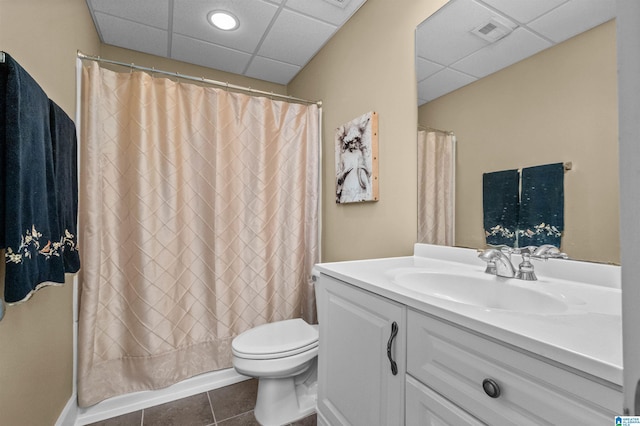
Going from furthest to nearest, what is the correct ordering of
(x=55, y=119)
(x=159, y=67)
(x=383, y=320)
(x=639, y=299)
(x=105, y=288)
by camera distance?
1. (x=159, y=67)
2. (x=105, y=288)
3. (x=55, y=119)
4. (x=383, y=320)
5. (x=639, y=299)

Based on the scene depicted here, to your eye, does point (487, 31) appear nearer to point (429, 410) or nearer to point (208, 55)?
point (429, 410)

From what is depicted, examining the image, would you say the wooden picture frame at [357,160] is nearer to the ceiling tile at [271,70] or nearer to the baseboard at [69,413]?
the ceiling tile at [271,70]

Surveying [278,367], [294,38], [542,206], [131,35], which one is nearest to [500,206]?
[542,206]

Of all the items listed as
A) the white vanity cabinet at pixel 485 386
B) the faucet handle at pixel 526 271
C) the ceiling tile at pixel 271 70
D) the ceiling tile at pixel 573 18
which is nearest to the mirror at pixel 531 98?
the ceiling tile at pixel 573 18

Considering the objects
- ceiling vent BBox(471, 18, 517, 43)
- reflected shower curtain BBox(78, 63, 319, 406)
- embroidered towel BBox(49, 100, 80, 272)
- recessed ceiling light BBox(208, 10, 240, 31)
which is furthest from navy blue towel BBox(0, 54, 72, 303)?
ceiling vent BBox(471, 18, 517, 43)

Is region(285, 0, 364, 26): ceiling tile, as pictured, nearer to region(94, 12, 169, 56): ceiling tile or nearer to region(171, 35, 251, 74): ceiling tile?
region(171, 35, 251, 74): ceiling tile

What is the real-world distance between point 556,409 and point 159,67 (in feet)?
9.40

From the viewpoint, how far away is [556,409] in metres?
0.49

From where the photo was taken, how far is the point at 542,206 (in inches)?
37.6

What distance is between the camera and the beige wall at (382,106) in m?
1.43

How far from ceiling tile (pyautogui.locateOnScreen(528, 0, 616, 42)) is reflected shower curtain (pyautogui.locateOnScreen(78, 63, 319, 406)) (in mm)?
1419

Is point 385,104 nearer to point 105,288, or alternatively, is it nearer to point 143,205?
point 143,205

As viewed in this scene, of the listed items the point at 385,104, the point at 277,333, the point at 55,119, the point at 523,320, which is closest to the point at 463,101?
the point at 385,104

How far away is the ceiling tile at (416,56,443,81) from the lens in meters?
1.33
